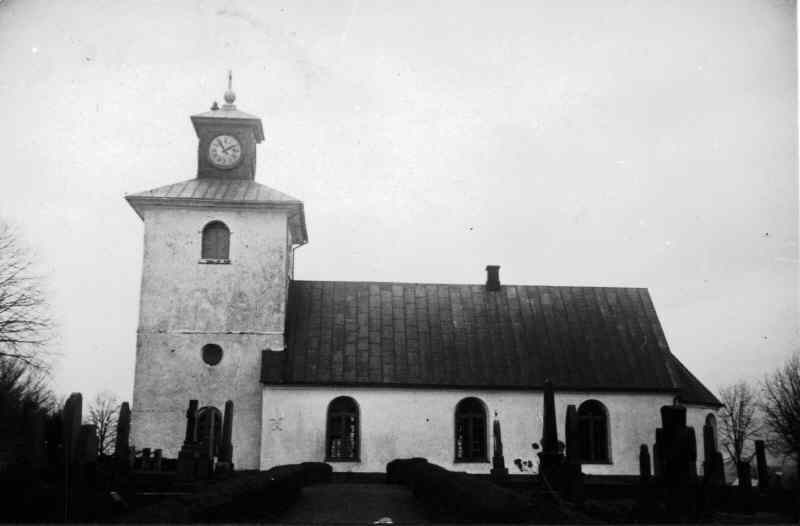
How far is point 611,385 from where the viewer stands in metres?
28.5

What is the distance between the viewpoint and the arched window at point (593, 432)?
2831cm

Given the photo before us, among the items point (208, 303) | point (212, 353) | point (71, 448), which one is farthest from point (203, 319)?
point (71, 448)

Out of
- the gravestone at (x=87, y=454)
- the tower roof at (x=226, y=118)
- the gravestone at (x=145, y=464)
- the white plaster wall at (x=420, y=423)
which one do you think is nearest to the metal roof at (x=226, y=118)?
the tower roof at (x=226, y=118)

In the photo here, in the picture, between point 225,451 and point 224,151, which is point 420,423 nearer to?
point 225,451

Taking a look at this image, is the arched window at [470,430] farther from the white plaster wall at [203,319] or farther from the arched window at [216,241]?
→ the arched window at [216,241]

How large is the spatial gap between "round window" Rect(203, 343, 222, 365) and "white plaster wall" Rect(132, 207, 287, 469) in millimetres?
199

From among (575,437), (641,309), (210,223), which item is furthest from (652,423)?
(210,223)

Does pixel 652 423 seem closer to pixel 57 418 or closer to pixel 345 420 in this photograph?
pixel 345 420

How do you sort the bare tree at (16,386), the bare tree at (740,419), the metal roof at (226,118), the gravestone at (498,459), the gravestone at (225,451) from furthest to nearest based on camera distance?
the bare tree at (740,419)
the bare tree at (16,386)
the metal roof at (226,118)
the gravestone at (498,459)
the gravestone at (225,451)

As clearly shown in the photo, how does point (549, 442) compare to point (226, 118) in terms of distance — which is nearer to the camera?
point (549, 442)

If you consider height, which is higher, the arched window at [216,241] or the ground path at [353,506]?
the arched window at [216,241]

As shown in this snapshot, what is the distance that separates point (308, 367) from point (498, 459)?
23.5 feet

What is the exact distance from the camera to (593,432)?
28484 mm

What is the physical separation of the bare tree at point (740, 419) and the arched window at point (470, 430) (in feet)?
148
